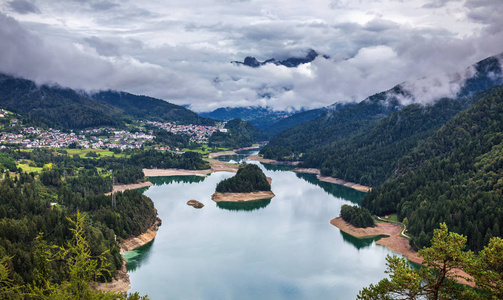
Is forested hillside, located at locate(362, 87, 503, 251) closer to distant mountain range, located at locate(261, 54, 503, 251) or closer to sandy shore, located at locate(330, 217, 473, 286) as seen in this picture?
distant mountain range, located at locate(261, 54, 503, 251)

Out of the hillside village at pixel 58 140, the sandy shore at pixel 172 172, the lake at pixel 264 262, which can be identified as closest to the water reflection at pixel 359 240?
the lake at pixel 264 262

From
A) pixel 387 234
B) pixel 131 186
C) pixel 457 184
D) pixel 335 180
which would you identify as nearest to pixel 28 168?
pixel 131 186

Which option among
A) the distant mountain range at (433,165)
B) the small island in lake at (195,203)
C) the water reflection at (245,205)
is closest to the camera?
the distant mountain range at (433,165)

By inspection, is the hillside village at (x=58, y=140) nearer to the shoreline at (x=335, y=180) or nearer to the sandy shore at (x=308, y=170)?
the sandy shore at (x=308, y=170)

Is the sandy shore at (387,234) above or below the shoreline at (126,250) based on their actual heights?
above

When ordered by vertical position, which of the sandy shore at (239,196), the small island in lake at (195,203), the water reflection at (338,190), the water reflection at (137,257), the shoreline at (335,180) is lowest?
the water reflection at (137,257)

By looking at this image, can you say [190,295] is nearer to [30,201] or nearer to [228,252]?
[228,252]
